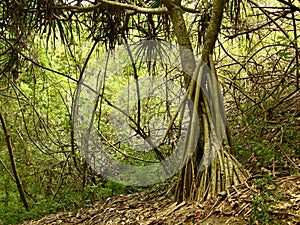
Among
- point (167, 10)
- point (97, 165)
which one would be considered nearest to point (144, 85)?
point (97, 165)

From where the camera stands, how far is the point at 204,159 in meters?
2.19

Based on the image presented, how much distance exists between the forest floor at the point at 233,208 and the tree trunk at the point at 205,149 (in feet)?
0.28

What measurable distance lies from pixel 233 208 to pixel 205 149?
492 millimetres

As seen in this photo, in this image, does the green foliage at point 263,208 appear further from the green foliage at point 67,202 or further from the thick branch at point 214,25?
the green foliage at point 67,202

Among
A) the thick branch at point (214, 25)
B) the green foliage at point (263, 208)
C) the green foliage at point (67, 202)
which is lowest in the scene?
the green foliage at point (263, 208)

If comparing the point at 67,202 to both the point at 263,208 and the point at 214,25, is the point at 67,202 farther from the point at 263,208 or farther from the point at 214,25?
the point at 263,208

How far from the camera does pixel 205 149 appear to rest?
2.21m

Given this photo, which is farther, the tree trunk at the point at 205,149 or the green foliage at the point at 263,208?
the tree trunk at the point at 205,149

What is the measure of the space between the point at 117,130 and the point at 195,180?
11.6 feet

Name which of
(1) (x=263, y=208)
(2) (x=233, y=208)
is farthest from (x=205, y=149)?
(1) (x=263, y=208)

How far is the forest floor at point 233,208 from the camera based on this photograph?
5.07 feet

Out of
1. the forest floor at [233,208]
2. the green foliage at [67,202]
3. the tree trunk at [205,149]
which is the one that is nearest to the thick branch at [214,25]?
the tree trunk at [205,149]

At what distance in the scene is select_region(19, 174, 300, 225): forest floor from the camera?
1.55m

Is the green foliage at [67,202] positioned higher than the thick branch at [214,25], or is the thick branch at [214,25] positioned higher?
the thick branch at [214,25]
